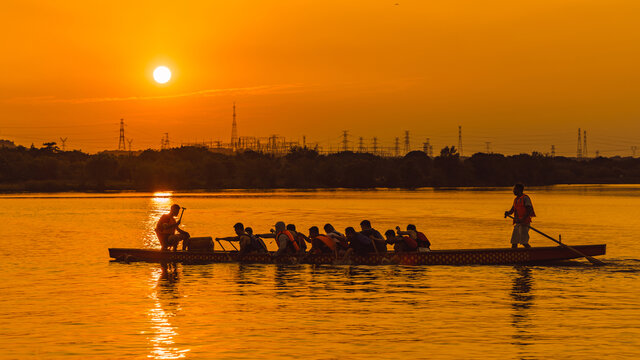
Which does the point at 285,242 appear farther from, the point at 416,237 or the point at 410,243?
the point at 416,237

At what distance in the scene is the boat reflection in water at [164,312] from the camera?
702 inches

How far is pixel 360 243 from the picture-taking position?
104 ft

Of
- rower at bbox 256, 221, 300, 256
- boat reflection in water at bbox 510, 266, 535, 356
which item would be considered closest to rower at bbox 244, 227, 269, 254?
rower at bbox 256, 221, 300, 256

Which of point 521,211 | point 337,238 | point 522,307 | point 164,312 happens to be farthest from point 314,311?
point 521,211

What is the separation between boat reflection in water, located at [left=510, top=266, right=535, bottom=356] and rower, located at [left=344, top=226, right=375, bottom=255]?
562cm

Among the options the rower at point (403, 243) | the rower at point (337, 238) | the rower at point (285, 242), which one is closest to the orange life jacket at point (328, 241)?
the rower at point (337, 238)

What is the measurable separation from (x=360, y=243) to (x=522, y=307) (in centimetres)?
906

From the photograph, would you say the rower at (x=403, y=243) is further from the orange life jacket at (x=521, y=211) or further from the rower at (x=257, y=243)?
the rower at (x=257, y=243)

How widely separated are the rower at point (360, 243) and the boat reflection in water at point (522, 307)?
562 centimetres

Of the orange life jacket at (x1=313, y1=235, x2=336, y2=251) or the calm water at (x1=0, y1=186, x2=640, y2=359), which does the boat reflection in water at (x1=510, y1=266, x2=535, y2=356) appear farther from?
the orange life jacket at (x1=313, y1=235, x2=336, y2=251)

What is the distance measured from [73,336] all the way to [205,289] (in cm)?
846

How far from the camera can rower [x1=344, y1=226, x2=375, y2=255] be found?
31781mm

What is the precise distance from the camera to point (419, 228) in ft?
232

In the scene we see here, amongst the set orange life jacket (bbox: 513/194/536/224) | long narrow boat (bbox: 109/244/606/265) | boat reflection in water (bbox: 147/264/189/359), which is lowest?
boat reflection in water (bbox: 147/264/189/359)
